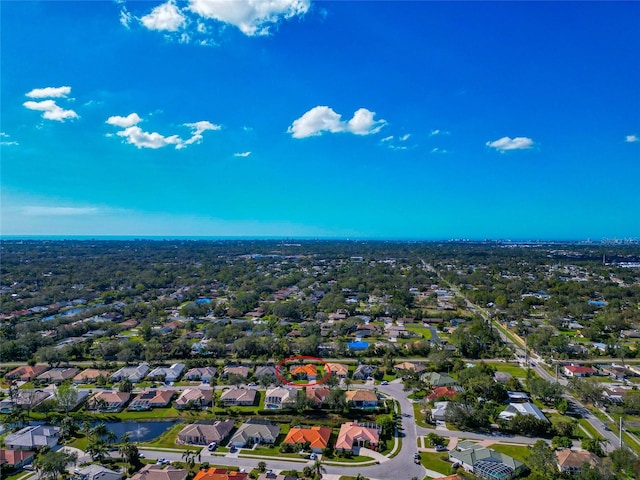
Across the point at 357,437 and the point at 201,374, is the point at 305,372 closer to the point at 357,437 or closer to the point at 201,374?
the point at 201,374

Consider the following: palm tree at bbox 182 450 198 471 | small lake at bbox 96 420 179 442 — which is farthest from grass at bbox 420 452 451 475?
small lake at bbox 96 420 179 442

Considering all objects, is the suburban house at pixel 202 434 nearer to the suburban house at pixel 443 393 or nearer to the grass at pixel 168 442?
the grass at pixel 168 442

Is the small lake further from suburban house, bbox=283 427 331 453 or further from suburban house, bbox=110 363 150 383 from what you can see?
suburban house, bbox=283 427 331 453

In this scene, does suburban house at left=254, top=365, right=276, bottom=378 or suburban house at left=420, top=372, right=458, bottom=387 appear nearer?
suburban house at left=420, top=372, right=458, bottom=387

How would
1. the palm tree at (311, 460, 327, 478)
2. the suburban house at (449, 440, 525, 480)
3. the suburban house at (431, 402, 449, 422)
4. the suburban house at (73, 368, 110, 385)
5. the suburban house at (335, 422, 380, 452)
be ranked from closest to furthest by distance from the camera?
the suburban house at (449, 440, 525, 480) < the palm tree at (311, 460, 327, 478) < the suburban house at (335, 422, 380, 452) < the suburban house at (431, 402, 449, 422) < the suburban house at (73, 368, 110, 385)

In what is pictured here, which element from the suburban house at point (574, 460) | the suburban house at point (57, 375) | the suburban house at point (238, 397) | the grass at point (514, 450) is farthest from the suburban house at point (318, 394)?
the suburban house at point (57, 375)

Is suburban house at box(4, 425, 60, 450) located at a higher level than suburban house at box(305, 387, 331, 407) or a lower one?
lower

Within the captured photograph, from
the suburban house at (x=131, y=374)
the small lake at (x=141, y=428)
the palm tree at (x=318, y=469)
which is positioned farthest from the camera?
the suburban house at (x=131, y=374)
